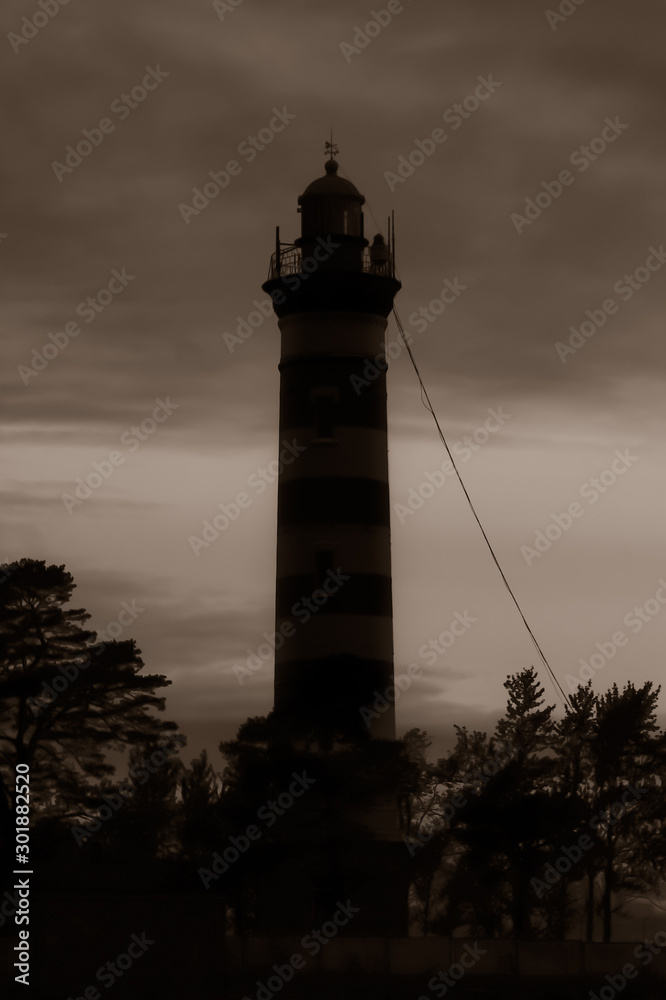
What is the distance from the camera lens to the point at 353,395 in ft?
193

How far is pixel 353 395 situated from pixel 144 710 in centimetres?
1171

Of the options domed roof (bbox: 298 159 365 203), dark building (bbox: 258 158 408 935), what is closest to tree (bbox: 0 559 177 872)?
dark building (bbox: 258 158 408 935)

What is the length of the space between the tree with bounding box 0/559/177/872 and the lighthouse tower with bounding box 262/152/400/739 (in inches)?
185

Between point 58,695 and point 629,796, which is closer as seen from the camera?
point 58,695

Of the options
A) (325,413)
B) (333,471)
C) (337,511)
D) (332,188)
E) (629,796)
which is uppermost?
(332,188)

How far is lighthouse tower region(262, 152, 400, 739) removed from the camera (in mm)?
57250

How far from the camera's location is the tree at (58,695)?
5338cm

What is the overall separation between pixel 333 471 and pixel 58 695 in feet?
36.1

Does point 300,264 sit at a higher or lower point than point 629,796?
higher

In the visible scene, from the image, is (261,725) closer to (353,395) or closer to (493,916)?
(353,395)

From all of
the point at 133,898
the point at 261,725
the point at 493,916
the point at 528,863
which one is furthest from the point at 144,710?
the point at 493,916

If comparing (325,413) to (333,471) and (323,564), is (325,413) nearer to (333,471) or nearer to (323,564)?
(333,471)

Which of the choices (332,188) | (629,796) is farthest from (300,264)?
(629,796)

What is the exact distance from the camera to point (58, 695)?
53.8 m
